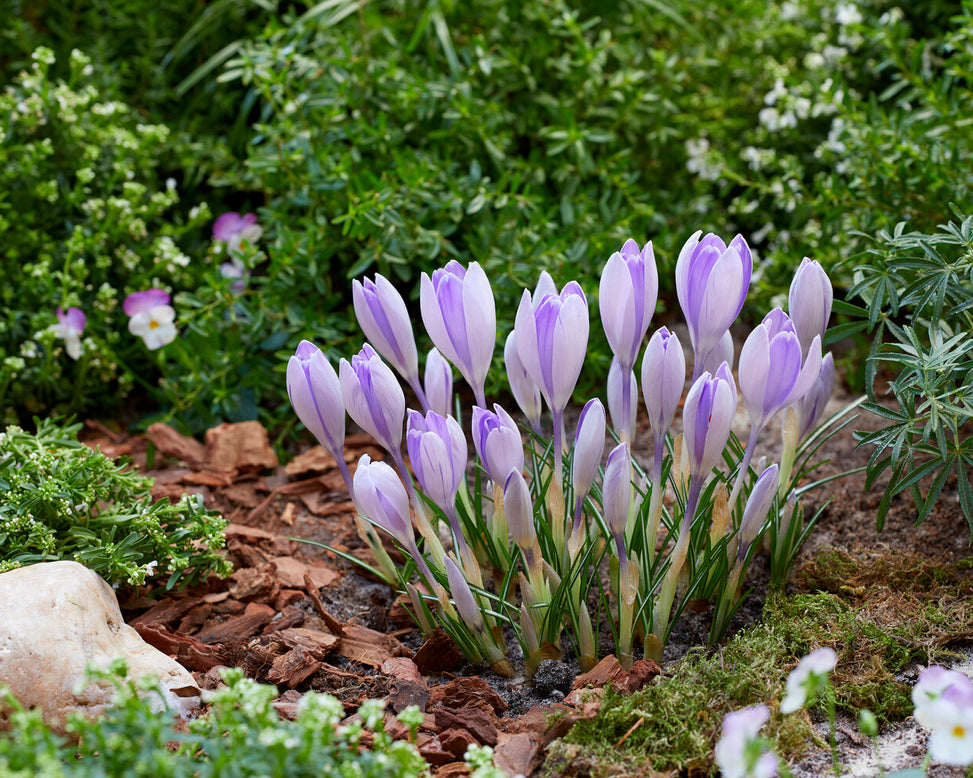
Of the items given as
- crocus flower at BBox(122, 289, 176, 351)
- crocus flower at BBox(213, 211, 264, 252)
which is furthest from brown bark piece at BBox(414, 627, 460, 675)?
crocus flower at BBox(213, 211, 264, 252)

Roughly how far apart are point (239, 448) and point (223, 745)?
1.45m

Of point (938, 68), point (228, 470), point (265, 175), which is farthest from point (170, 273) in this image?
point (938, 68)

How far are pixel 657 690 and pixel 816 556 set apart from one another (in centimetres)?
65

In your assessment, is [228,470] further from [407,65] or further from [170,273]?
[407,65]

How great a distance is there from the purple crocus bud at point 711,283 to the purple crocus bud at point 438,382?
467mm

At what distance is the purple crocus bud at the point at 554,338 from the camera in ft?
4.72

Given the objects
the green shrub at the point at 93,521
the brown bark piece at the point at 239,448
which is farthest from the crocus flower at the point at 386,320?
the brown bark piece at the point at 239,448

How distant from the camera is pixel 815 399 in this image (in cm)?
178

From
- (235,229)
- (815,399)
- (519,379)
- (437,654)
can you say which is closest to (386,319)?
(519,379)

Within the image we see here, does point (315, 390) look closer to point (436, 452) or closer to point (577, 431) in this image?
point (436, 452)

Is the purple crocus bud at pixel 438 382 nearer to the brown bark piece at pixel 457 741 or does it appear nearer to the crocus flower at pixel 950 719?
the brown bark piece at pixel 457 741

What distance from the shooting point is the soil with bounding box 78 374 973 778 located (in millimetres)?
1481

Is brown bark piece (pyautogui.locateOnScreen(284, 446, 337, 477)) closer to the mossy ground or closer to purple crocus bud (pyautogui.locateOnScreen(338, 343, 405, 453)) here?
purple crocus bud (pyautogui.locateOnScreen(338, 343, 405, 453))

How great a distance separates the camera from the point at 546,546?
5.48ft
